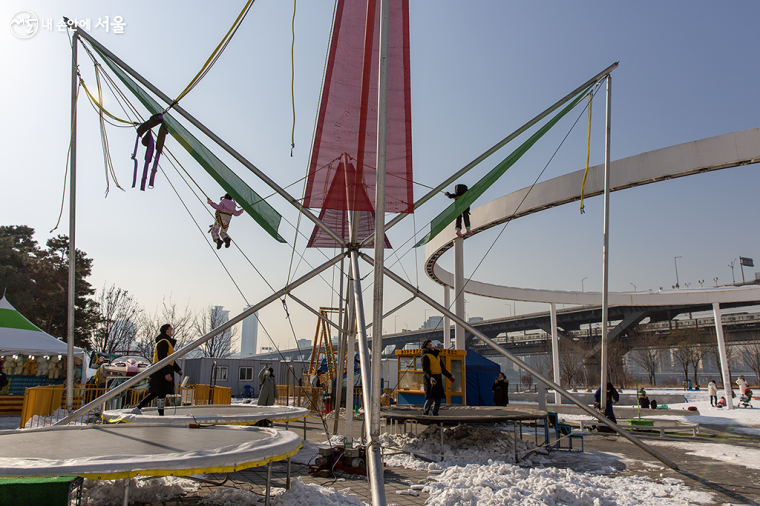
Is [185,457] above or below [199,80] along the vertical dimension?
below

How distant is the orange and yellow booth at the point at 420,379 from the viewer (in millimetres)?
14070

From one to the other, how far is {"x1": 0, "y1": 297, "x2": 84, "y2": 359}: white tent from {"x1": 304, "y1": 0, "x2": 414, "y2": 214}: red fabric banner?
49.6ft

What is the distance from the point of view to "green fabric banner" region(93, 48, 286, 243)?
6.10 metres

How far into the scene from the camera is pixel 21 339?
16.8m

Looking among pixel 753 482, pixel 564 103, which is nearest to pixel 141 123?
pixel 564 103

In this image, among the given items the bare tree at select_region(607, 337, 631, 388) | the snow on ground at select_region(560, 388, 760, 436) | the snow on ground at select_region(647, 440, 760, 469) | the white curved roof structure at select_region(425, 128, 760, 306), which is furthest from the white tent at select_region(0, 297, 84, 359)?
the bare tree at select_region(607, 337, 631, 388)

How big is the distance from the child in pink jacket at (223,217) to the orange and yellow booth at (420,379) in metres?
Answer: 7.77

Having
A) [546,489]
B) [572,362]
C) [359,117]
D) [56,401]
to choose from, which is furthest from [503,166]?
[572,362]

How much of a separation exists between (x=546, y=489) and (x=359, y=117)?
549 cm

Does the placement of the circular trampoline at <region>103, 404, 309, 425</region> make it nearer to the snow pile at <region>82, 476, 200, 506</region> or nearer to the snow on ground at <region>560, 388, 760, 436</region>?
the snow pile at <region>82, 476, 200, 506</region>

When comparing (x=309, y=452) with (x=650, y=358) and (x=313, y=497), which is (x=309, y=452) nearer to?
(x=313, y=497)

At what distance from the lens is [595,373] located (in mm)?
48812

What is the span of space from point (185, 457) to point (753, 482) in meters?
7.40

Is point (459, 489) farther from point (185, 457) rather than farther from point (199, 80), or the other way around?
point (199, 80)
